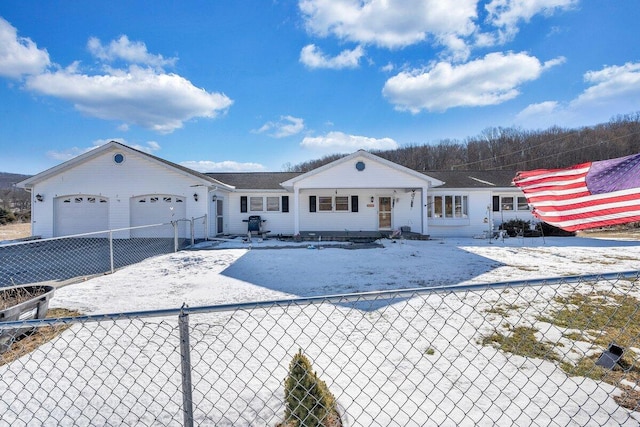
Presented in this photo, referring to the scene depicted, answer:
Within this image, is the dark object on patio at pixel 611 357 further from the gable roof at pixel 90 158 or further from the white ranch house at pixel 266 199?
the gable roof at pixel 90 158

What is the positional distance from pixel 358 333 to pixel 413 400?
1723mm

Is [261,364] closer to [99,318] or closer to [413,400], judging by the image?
[413,400]

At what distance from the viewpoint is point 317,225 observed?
1908cm

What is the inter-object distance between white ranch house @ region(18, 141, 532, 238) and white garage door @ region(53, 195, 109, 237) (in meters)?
0.05

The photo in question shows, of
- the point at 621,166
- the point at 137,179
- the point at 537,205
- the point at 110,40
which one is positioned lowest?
the point at 537,205

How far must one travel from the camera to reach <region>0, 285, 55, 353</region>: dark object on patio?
4.05m

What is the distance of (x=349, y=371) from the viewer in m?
3.51

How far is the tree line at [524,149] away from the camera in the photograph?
4922 centimetres

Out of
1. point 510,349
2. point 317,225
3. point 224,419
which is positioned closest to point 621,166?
point 510,349

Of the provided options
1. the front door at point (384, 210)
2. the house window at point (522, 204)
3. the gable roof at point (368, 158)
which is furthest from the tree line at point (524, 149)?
the gable roof at point (368, 158)

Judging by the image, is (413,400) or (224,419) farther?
(413,400)

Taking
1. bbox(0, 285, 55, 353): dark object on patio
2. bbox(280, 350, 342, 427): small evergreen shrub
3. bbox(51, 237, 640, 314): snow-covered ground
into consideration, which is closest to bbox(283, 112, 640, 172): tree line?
bbox(51, 237, 640, 314): snow-covered ground

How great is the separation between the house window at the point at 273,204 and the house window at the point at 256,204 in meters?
0.41

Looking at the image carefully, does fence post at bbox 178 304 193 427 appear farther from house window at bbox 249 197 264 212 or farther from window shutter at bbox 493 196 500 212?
window shutter at bbox 493 196 500 212
